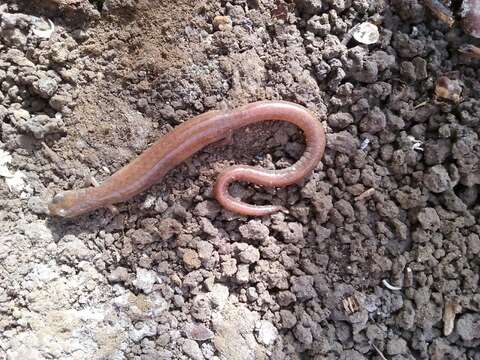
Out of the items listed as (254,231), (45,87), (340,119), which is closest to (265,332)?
(254,231)

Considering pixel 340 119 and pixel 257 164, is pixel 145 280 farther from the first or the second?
pixel 340 119

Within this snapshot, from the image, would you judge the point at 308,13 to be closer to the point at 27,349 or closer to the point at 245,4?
the point at 245,4

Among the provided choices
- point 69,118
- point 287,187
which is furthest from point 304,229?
point 69,118

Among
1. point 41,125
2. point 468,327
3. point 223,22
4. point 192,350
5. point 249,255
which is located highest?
point 223,22

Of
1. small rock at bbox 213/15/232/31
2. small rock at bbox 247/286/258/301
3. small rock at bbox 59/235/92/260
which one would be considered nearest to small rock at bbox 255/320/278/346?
small rock at bbox 247/286/258/301

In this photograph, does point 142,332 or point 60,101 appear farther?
point 60,101

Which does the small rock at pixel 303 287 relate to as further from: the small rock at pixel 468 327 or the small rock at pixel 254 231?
the small rock at pixel 468 327

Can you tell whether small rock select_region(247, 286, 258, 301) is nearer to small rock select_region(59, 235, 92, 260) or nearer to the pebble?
the pebble
